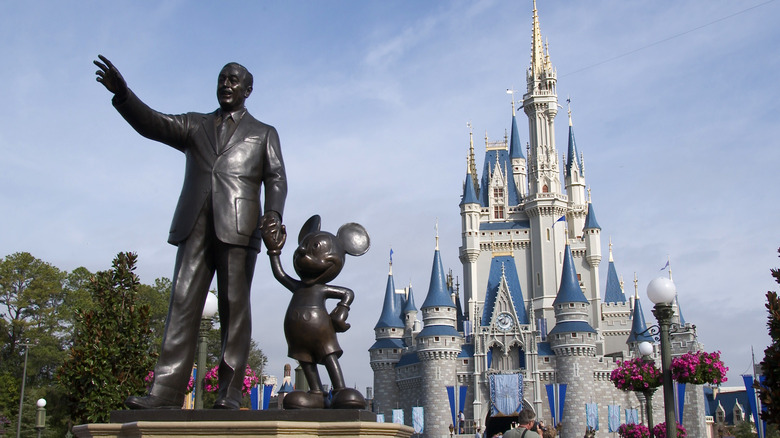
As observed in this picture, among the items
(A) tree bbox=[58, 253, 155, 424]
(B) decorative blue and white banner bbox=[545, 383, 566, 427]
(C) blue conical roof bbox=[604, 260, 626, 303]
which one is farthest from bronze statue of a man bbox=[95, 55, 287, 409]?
(C) blue conical roof bbox=[604, 260, 626, 303]

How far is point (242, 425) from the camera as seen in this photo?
524cm

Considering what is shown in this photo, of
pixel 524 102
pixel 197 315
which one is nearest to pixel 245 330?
pixel 197 315

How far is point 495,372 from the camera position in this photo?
55.0 metres

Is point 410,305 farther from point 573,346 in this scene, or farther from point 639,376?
point 639,376

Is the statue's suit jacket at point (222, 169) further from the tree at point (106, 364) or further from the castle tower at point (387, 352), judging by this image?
the castle tower at point (387, 352)

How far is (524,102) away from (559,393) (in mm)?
23906

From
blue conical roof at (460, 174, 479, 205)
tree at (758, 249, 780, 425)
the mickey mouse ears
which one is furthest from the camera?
blue conical roof at (460, 174, 479, 205)

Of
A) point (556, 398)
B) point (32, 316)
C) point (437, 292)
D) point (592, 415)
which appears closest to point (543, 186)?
point (437, 292)

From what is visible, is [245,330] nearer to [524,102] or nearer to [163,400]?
[163,400]

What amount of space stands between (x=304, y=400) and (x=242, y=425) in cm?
77

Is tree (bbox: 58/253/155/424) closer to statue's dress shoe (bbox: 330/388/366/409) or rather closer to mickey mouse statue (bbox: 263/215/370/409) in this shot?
mickey mouse statue (bbox: 263/215/370/409)

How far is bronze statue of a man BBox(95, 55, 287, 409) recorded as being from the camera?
5988 millimetres

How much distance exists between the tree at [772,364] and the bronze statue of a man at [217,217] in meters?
5.45

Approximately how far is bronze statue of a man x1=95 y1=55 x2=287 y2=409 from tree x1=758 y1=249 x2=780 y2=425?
17.9 ft
